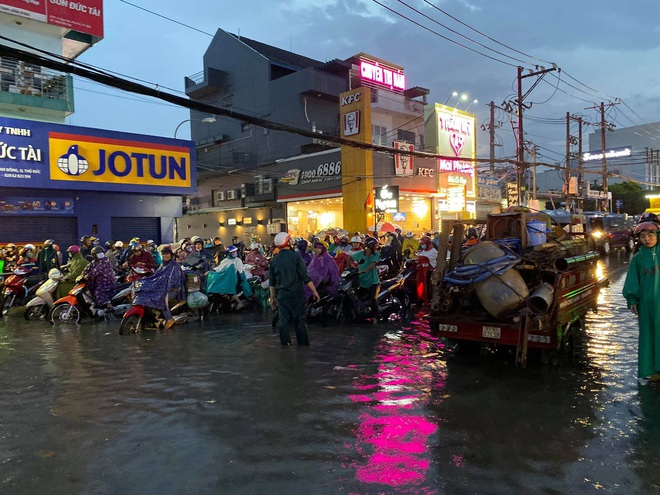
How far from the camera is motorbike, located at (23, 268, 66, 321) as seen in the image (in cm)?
1122

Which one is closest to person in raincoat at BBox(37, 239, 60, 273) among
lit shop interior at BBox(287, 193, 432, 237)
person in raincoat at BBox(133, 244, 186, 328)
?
person in raincoat at BBox(133, 244, 186, 328)

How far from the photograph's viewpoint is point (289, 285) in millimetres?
7699

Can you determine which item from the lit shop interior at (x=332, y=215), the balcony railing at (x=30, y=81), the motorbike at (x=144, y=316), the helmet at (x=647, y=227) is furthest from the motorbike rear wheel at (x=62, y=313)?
the lit shop interior at (x=332, y=215)

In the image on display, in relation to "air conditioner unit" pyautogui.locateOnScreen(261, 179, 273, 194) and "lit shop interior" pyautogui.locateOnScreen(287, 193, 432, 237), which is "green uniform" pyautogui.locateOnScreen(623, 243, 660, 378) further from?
"air conditioner unit" pyautogui.locateOnScreen(261, 179, 273, 194)

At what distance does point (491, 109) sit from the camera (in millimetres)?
51781

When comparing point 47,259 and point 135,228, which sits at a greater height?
point 135,228

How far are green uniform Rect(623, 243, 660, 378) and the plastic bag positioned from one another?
786 centimetres

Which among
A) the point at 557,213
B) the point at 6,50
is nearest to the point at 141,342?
the point at 6,50

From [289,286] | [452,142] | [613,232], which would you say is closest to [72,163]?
[289,286]

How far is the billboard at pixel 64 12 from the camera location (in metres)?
21.1

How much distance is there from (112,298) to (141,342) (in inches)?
117

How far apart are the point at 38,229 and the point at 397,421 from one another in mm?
17055

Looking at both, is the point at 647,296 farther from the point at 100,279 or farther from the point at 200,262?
the point at 100,279

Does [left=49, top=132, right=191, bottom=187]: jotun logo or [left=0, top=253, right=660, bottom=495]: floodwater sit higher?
[left=49, top=132, right=191, bottom=187]: jotun logo
